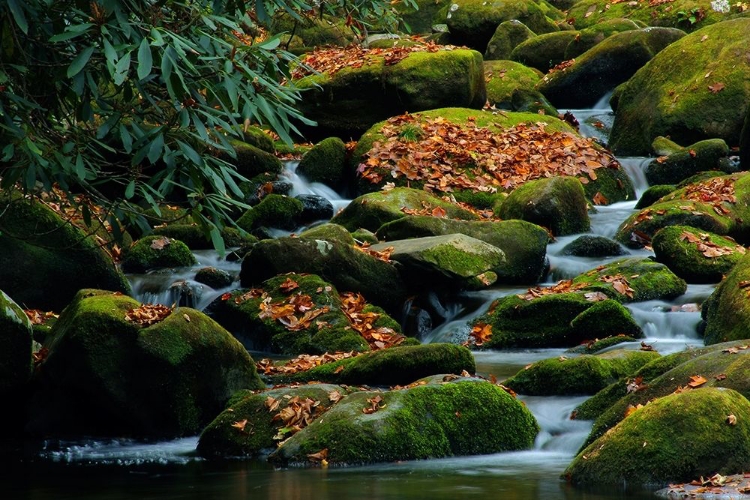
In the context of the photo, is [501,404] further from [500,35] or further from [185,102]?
[500,35]

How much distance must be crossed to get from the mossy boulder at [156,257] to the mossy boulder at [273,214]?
1.40 m

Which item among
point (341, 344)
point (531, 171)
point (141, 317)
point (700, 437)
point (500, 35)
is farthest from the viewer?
point (500, 35)

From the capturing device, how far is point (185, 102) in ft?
15.3

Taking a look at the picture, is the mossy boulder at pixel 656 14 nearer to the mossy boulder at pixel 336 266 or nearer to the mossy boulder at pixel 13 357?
the mossy boulder at pixel 336 266

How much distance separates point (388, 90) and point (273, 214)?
4.13 m

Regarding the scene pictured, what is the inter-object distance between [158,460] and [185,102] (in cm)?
332

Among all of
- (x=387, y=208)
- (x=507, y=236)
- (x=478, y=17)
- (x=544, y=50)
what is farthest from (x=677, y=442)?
(x=478, y=17)

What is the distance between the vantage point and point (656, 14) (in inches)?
923

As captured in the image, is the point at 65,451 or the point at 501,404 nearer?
the point at 501,404

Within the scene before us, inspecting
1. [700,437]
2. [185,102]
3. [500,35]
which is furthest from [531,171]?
[185,102]

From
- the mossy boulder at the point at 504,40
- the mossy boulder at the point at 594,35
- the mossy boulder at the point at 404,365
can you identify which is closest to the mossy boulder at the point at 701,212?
the mossy boulder at the point at 404,365

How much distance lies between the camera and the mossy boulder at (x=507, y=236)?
12.2m

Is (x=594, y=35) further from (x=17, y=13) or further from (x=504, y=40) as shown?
(x=17, y=13)

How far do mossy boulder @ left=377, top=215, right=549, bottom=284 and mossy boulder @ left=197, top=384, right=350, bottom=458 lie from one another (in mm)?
4985
